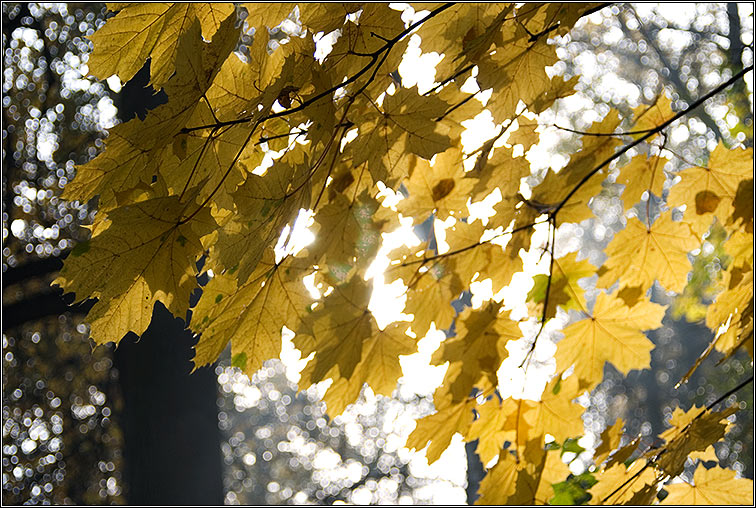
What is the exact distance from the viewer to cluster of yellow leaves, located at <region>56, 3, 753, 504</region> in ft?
2.86

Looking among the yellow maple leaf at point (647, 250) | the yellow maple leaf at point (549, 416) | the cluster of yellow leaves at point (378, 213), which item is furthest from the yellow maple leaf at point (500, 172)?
the yellow maple leaf at point (549, 416)

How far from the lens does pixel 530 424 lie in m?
1.27

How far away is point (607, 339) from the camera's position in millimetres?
1306

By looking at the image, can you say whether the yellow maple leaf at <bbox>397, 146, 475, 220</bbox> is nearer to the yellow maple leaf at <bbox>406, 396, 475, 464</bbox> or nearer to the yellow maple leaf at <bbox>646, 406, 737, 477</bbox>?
the yellow maple leaf at <bbox>406, 396, 475, 464</bbox>

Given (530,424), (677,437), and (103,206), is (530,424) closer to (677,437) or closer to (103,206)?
(677,437)

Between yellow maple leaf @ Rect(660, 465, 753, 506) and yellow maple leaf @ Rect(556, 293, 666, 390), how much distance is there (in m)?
0.30

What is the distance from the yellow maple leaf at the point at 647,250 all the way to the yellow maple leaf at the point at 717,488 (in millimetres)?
423

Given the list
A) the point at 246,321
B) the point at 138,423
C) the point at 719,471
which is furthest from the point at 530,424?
the point at 138,423

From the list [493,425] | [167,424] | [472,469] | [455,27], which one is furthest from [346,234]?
[472,469]

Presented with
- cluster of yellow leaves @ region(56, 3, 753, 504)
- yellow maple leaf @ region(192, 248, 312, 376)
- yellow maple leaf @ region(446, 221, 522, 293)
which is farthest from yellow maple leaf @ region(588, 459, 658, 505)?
yellow maple leaf @ region(192, 248, 312, 376)

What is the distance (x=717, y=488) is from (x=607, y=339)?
1.32 ft

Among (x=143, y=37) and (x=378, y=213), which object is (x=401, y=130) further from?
(x=143, y=37)

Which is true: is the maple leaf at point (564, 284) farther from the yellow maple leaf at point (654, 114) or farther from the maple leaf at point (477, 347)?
the yellow maple leaf at point (654, 114)

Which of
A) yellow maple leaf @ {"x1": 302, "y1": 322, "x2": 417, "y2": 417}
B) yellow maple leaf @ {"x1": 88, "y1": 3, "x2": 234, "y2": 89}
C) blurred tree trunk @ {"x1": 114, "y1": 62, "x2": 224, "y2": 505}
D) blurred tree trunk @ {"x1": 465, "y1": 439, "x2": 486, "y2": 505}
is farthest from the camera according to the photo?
blurred tree trunk @ {"x1": 465, "y1": 439, "x2": 486, "y2": 505}
